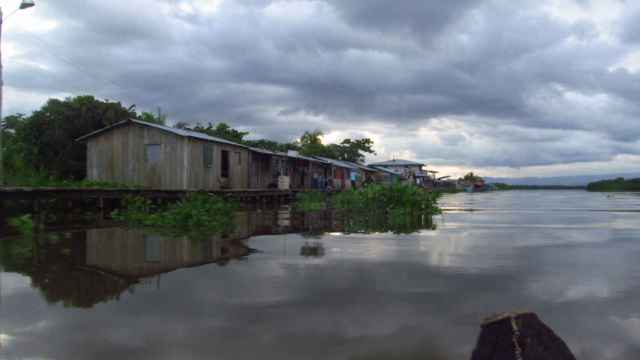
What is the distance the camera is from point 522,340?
248 centimetres

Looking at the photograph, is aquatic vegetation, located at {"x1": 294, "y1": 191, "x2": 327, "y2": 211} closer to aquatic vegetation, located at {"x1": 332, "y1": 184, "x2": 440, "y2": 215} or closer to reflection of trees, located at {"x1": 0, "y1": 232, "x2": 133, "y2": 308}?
aquatic vegetation, located at {"x1": 332, "y1": 184, "x2": 440, "y2": 215}

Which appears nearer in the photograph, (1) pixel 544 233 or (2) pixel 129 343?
(2) pixel 129 343

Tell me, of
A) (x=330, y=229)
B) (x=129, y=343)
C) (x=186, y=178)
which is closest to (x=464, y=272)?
(x=129, y=343)

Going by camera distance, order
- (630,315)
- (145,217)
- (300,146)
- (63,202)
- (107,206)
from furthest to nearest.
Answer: (300,146)
(107,206)
(63,202)
(145,217)
(630,315)

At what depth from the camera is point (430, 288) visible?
20.0ft

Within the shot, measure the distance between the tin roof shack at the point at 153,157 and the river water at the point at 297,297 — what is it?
14.0 m

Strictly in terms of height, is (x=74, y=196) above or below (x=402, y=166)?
below

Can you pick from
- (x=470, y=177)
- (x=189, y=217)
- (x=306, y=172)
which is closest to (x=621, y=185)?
(x=470, y=177)

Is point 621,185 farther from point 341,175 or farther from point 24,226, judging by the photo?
point 24,226

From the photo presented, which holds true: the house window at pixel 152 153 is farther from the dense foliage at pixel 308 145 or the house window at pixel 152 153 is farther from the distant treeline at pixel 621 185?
the distant treeline at pixel 621 185

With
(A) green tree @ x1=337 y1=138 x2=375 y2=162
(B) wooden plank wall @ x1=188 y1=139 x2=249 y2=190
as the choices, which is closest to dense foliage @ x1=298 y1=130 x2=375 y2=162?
(A) green tree @ x1=337 y1=138 x2=375 y2=162

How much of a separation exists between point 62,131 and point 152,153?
1522 cm

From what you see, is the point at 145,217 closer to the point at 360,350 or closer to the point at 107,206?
the point at 107,206

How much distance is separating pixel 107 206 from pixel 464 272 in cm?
1562
